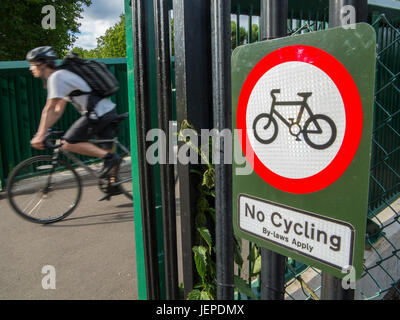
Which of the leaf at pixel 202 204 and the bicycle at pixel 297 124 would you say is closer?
the bicycle at pixel 297 124

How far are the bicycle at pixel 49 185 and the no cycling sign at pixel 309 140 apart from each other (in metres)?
3.89

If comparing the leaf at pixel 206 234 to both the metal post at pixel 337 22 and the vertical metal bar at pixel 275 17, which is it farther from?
the vertical metal bar at pixel 275 17

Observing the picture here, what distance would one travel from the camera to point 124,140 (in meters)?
8.38

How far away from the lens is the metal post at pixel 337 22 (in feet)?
2.29

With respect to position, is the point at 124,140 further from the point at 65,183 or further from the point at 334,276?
the point at 334,276

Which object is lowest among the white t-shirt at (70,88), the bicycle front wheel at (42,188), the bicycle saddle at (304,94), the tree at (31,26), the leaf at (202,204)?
the bicycle front wheel at (42,188)

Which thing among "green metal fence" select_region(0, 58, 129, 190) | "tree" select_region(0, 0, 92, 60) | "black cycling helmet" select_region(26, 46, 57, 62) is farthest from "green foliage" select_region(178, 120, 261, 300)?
"tree" select_region(0, 0, 92, 60)

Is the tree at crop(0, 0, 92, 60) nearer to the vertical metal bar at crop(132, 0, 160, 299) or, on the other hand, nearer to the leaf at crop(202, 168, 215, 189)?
the vertical metal bar at crop(132, 0, 160, 299)

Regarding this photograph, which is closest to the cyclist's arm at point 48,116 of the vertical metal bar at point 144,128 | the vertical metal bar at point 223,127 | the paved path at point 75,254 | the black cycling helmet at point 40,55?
the black cycling helmet at point 40,55

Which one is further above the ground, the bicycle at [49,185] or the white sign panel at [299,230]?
the white sign panel at [299,230]

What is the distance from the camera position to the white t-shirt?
4.43m

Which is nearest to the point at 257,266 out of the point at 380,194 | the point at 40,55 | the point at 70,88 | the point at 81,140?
the point at 380,194

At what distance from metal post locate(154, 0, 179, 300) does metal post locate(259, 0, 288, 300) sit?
67cm
